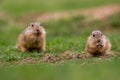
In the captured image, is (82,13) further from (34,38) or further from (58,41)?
(34,38)

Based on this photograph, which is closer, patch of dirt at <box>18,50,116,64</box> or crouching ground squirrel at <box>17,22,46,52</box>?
patch of dirt at <box>18,50,116,64</box>

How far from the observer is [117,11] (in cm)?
3133

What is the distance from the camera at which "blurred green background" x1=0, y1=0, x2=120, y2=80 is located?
12.3m

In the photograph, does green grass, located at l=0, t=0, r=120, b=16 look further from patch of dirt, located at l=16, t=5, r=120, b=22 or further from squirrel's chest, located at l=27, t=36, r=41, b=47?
squirrel's chest, located at l=27, t=36, r=41, b=47

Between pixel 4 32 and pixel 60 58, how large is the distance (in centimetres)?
1264

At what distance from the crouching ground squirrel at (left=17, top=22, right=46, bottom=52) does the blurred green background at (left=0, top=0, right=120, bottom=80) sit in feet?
1.02

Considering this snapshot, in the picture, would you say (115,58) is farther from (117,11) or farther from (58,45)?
(117,11)

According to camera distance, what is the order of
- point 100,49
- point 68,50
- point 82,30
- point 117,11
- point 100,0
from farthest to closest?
point 100,0, point 117,11, point 82,30, point 68,50, point 100,49

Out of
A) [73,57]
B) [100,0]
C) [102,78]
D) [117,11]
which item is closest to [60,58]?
[73,57]

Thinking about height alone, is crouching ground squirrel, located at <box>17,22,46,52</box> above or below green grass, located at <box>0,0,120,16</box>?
below

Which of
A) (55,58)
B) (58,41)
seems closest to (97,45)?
(55,58)

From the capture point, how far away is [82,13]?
32062 mm

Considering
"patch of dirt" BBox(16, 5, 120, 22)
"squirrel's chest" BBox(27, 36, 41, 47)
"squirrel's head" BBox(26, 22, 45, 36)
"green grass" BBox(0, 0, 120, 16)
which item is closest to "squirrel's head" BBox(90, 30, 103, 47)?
"squirrel's head" BBox(26, 22, 45, 36)

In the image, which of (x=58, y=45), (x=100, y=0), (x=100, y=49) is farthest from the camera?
(x=100, y=0)
